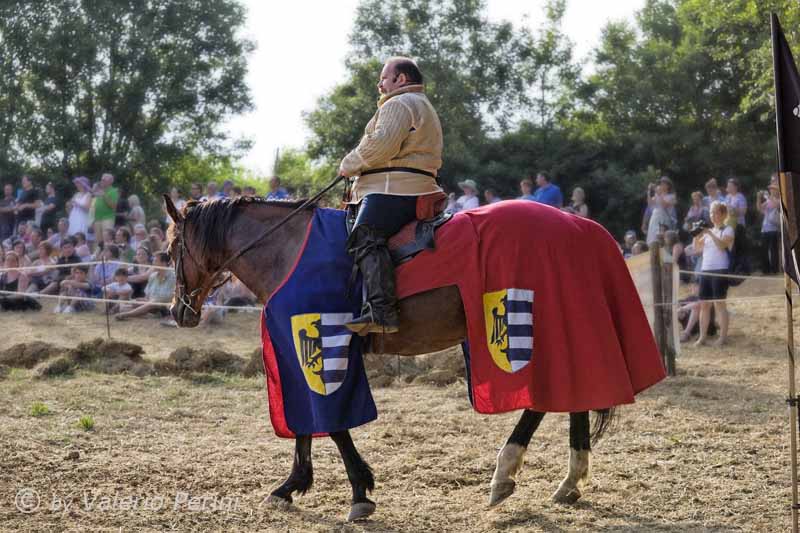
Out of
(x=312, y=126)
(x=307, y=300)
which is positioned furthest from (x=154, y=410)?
(x=312, y=126)

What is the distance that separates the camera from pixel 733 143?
25.3m

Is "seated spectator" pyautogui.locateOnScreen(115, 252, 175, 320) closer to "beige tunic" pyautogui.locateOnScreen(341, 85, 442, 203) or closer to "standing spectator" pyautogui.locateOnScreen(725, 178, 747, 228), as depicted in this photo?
"standing spectator" pyautogui.locateOnScreen(725, 178, 747, 228)

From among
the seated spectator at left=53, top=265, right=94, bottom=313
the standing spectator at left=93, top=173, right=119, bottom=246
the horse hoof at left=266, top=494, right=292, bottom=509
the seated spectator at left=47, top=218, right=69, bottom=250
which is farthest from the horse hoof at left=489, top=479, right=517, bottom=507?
the standing spectator at left=93, top=173, right=119, bottom=246

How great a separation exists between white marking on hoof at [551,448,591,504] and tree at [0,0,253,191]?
22497 millimetres

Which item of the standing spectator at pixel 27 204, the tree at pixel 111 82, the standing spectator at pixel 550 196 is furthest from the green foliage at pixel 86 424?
the tree at pixel 111 82

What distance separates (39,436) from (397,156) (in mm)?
3878

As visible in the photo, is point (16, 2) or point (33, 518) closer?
point (33, 518)

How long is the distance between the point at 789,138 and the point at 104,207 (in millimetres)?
15207

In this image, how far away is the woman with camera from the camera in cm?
1281

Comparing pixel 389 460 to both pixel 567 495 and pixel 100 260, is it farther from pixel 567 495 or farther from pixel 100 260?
pixel 100 260

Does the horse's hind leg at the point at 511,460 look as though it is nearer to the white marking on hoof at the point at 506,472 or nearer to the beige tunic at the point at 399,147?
the white marking on hoof at the point at 506,472

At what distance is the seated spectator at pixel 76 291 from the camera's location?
52.1 feet

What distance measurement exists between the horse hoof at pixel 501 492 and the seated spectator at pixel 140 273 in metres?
10.7

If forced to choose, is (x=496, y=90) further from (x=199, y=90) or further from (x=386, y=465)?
(x=386, y=465)
